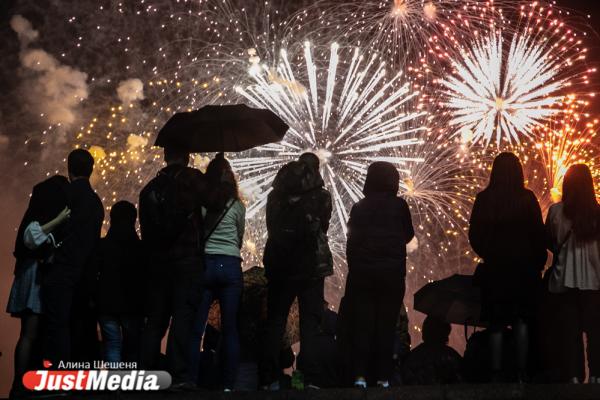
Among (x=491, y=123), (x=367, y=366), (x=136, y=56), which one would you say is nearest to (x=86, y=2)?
(x=136, y=56)

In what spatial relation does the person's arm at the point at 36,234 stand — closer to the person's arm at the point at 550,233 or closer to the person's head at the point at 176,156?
the person's head at the point at 176,156

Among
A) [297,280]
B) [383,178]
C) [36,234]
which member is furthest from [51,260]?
[383,178]

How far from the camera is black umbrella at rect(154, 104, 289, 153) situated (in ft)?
29.3

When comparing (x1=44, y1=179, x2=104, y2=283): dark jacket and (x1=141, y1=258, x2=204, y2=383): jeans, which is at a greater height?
(x1=44, y1=179, x2=104, y2=283): dark jacket

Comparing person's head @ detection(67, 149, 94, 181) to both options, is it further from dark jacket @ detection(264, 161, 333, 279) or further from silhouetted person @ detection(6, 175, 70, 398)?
dark jacket @ detection(264, 161, 333, 279)

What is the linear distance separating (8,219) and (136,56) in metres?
4.95

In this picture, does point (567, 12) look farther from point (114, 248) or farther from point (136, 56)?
point (114, 248)

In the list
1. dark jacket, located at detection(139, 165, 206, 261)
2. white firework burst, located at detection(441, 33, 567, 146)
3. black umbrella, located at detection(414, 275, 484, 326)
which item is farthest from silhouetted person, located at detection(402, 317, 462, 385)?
white firework burst, located at detection(441, 33, 567, 146)

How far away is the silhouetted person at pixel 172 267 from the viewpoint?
7555 millimetres

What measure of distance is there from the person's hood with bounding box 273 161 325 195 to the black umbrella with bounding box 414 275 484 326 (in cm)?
203

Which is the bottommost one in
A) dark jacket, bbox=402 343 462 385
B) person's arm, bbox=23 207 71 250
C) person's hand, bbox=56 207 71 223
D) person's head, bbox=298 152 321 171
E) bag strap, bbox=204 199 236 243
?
dark jacket, bbox=402 343 462 385

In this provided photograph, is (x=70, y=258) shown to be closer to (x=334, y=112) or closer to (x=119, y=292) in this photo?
(x=119, y=292)

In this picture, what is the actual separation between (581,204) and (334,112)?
426 inches

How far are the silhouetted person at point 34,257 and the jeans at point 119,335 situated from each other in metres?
1.25
